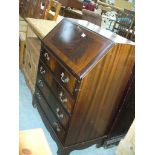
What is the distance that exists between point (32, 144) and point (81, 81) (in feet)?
2.51

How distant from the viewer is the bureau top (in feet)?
4.45

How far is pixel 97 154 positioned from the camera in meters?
1.89

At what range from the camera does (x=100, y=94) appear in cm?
153

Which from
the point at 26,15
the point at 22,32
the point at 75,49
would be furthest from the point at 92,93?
the point at 26,15

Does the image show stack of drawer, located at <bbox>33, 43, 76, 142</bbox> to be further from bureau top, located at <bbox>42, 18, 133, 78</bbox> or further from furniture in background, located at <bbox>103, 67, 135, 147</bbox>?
furniture in background, located at <bbox>103, 67, 135, 147</bbox>

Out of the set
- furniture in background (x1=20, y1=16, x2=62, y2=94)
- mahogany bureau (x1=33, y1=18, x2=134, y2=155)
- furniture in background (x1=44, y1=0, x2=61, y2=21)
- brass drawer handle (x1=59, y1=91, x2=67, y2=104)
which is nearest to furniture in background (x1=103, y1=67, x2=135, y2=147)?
mahogany bureau (x1=33, y1=18, x2=134, y2=155)

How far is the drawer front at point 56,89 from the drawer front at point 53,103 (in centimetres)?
5

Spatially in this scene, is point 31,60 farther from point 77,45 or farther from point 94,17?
point 94,17

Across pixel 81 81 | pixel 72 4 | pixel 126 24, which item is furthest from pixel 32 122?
pixel 72 4

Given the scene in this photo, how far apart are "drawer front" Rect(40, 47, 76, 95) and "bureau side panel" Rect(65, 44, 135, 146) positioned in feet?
0.35

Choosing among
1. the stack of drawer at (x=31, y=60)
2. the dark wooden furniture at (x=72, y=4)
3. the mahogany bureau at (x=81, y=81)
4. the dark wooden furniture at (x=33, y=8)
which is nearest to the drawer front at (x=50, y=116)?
the mahogany bureau at (x=81, y=81)

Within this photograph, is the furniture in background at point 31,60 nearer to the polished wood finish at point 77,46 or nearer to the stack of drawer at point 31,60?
the stack of drawer at point 31,60
